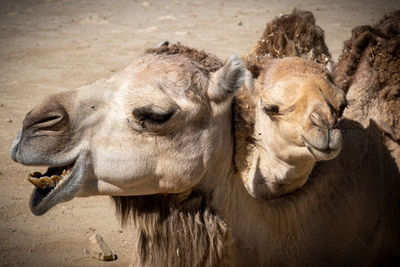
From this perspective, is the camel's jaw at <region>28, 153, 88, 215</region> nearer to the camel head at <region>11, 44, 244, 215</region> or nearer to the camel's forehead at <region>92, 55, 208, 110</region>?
the camel head at <region>11, 44, 244, 215</region>

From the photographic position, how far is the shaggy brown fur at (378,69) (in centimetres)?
356

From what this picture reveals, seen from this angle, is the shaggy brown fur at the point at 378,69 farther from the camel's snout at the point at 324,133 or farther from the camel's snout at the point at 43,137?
the camel's snout at the point at 43,137

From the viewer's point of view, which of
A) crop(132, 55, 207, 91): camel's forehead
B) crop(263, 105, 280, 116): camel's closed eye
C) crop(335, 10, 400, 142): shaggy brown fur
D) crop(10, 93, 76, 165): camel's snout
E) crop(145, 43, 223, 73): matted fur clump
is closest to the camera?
crop(10, 93, 76, 165): camel's snout

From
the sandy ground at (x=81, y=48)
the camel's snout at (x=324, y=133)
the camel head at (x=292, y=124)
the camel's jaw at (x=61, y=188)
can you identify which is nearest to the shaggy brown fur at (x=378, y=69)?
the camel head at (x=292, y=124)

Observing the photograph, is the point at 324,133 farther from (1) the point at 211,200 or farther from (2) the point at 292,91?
(1) the point at 211,200

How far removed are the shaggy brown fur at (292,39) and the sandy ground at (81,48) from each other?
1860 millimetres

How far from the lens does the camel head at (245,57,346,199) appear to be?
2996 millimetres

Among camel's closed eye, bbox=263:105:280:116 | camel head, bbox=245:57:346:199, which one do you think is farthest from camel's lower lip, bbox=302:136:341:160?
camel's closed eye, bbox=263:105:280:116

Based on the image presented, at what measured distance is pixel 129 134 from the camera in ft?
8.59

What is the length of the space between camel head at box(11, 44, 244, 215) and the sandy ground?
164 cm

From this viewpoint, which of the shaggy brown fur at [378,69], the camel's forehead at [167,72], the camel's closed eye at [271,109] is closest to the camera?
the camel's forehead at [167,72]

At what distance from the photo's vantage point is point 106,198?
5125 millimetres

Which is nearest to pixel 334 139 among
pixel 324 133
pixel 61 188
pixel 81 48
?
pixel 324 133

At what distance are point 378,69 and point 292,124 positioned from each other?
0.78 m
